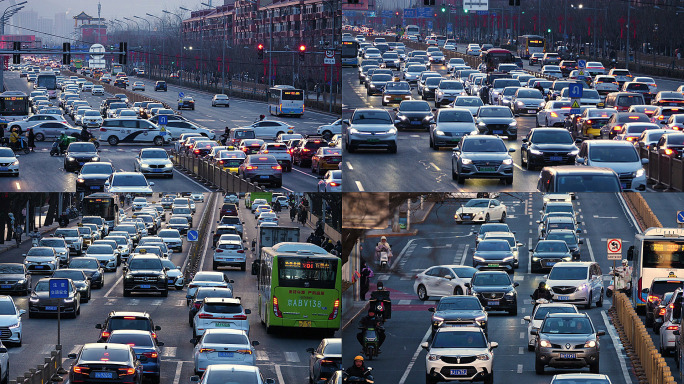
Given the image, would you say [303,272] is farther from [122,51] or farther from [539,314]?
[122,51]

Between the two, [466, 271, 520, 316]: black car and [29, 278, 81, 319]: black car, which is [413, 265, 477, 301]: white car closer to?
[466, 271, 520, 316]: black car

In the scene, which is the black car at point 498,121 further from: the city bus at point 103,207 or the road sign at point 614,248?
the road sign at point 614,248

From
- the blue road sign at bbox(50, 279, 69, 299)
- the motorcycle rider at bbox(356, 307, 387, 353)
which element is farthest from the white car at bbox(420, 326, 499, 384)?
the blue road sign at bbox(50, 279, 69, 299)

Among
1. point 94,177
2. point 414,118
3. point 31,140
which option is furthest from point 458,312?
point 31,140

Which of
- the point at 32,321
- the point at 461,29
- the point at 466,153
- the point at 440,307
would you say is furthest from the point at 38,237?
the point at 461,29

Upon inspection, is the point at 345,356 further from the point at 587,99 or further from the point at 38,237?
the point at 587,99

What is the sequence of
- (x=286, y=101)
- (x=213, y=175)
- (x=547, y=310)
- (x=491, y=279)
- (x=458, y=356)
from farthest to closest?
(x=286, y=101) < (x=213, y=175) < (x=491, y=279) < (x=547, y=310) < (x=458, y=356)
